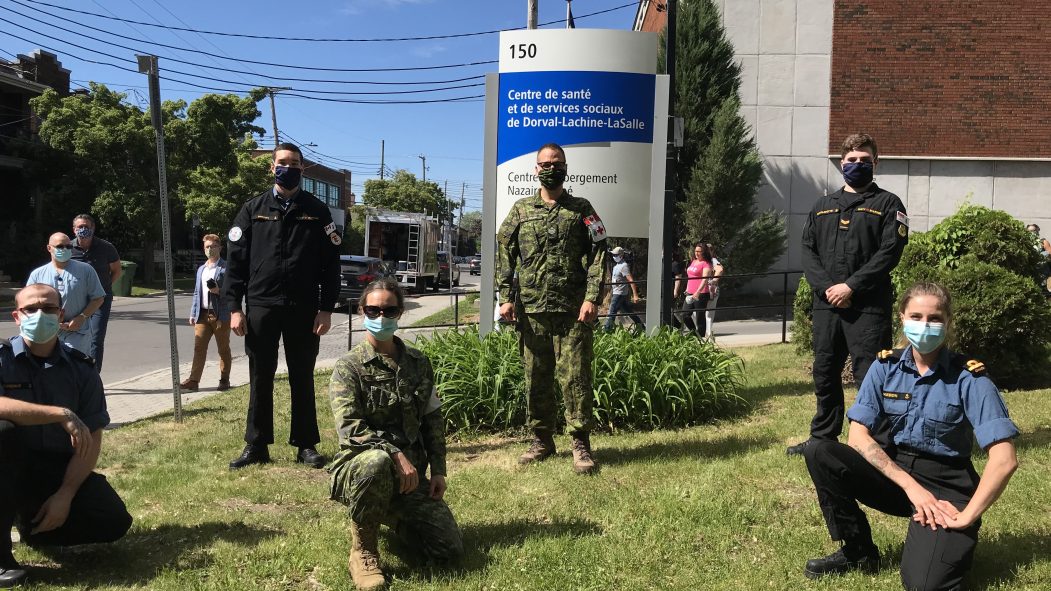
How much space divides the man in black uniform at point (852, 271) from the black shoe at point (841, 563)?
4.38ft

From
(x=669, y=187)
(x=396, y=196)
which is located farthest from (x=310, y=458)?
(x=396, y=196)

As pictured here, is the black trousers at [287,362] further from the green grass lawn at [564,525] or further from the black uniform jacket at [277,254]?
the green grass lawn at [564,525]

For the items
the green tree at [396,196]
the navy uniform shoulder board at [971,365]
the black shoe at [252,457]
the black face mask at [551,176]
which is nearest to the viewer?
the navy uniform shoulder board at [971,365]

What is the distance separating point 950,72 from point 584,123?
15.5m

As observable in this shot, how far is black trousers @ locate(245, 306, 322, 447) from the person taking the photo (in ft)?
16.8

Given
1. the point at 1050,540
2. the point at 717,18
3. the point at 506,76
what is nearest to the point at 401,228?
the point at 717,18

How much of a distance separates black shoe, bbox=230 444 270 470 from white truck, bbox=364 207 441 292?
2516cm

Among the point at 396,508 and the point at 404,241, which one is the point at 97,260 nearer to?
the point at 396,508

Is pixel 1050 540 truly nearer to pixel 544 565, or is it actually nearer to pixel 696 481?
pixel 696 481

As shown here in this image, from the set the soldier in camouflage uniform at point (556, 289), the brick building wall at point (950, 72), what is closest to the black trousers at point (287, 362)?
the soldier in camouflage uniform at point (556, 289)

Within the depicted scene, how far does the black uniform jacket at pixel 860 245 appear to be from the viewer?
173 inches

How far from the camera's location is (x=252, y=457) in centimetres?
525

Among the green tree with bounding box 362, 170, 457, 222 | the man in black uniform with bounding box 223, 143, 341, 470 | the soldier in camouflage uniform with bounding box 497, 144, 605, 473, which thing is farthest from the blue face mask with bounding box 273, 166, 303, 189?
the green tree with bounding box 362, 170, 457, 222

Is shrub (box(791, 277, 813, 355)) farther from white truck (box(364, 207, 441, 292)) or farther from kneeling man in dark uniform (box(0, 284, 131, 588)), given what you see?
white truck (box(364, 207, 441, 292))
